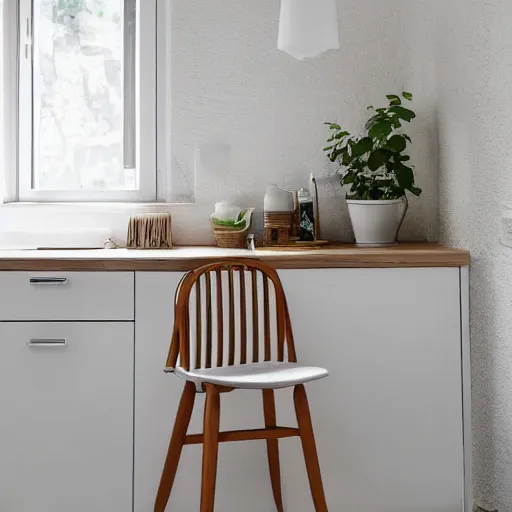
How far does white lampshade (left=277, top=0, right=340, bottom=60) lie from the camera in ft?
7.26

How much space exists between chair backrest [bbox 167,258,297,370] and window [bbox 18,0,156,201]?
2.57 feet

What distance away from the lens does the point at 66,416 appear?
85.7 inches

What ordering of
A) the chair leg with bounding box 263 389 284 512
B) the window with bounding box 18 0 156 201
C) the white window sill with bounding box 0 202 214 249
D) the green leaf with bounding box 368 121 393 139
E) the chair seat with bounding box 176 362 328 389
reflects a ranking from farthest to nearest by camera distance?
1. the window with bounding box 18 0 156 201
2. the white window sill with bounding box 0 202 214 249
3. the green leaf with bounding box 368 121 393 139
4. the chair leg with bounding box 263 389 284 512
5. the chair seat with bounding box 176 362 328 389

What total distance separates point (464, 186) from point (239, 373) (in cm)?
96

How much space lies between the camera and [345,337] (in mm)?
2213

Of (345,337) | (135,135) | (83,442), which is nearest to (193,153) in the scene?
(135,135)

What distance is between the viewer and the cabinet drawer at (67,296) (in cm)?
217

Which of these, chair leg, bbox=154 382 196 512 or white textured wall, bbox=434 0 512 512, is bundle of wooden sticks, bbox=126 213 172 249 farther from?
white textured wall, bbox=434 0 512 512

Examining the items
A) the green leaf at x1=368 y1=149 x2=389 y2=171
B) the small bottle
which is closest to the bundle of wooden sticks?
the small bottle

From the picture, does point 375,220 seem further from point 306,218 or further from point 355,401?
point 355,401

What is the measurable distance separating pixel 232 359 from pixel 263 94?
1.11 m

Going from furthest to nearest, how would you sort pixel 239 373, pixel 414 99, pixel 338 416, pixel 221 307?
1. pixel 414 99
2. pixel 338 416
3. pixel 221 307
4. pixel 239 373

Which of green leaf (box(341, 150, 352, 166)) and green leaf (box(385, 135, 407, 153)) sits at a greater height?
green leaf (box(385, 135, 407, 153))

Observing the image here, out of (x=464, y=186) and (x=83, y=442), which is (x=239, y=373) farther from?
(x=464, y=186)
